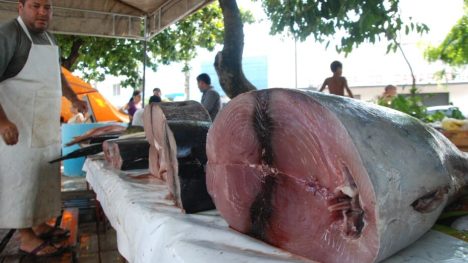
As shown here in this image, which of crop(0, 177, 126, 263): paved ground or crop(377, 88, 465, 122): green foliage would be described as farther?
crop(377, 88, 465, 122): green foliage

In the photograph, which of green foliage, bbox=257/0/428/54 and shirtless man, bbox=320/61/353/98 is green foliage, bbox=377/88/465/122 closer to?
green foliage, bbox=257/0/428/54

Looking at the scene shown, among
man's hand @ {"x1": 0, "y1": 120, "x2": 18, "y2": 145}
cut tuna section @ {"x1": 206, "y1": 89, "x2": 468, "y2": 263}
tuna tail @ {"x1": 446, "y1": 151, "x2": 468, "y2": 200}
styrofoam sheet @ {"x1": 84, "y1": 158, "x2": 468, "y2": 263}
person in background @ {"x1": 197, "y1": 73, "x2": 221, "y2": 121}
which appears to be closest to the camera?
cut tuna section @ {"x1": 206, "y1": 89, "x2": 468, "y2": 263}

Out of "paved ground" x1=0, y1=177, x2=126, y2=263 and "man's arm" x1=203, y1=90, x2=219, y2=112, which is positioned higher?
"man's arm" x1=203, y1=90, x2=219, y2=112

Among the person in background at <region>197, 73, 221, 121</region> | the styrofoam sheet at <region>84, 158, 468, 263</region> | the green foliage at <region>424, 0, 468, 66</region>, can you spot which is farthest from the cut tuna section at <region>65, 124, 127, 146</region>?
the green foliage at <region>424, 0, 468, 66</region>

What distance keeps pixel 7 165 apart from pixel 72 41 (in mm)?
9899

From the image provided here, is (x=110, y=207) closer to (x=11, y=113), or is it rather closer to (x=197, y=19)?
(x=11, y=113)

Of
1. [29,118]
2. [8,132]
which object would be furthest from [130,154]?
[29,118]

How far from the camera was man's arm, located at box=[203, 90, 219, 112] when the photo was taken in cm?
666

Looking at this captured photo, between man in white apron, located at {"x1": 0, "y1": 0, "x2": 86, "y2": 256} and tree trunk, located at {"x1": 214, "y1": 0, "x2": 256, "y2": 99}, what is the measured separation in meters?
1.70

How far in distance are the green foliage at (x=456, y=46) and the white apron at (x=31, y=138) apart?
11784mm

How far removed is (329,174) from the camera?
0.99 meters

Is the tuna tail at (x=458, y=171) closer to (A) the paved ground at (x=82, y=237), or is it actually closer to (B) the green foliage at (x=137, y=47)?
(A) the paved ground at (x=82, y=237)

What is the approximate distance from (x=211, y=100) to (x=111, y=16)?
8.05 feet

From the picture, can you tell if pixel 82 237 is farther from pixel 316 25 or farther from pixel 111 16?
pixel 111 16
